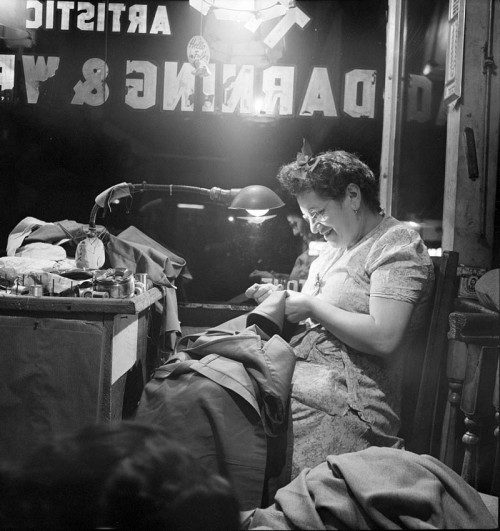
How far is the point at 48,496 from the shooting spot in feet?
3.04

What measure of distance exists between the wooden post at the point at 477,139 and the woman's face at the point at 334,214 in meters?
0.64

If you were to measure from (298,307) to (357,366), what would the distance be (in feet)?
1.10

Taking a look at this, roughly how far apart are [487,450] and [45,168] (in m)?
6.03

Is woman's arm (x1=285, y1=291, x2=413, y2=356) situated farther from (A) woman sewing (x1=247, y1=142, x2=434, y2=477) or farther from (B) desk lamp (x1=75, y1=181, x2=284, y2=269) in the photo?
(B) desk lamp (x1=75, y1=181, x2=284, y2=269)

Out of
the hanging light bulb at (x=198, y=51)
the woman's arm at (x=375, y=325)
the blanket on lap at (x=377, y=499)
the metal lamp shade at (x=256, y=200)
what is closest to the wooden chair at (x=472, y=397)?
the woman's arm at (x=375, y=325)

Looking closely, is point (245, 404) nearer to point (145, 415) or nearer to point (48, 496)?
point (145, 415)

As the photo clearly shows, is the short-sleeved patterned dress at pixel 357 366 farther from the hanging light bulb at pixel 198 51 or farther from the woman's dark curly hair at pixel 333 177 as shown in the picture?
the hanging light bulb at pixel 198 51

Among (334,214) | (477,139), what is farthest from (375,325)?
(477,139)

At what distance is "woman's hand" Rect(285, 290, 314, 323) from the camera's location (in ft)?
7.71

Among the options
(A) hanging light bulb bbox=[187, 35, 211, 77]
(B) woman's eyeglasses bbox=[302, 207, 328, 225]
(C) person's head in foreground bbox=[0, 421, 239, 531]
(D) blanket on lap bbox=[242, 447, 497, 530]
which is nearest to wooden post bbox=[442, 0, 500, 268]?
(B) woman's eyeglasses bbox=[302, 207, 328, 225]

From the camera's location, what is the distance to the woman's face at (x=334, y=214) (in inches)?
101

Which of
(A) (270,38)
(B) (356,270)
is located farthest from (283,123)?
(B) (356,270)

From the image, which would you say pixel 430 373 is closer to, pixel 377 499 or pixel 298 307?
pixel 298 307

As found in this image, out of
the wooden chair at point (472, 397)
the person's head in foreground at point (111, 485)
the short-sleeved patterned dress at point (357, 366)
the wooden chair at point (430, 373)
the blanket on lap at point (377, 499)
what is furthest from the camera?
the wooden chair at point (430, 373)
